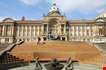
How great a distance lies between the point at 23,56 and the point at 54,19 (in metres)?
62.9

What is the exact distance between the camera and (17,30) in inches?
4397

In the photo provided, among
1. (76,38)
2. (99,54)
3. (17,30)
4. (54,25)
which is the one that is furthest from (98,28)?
(99,54)

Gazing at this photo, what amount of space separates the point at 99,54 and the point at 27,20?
69.4 meters

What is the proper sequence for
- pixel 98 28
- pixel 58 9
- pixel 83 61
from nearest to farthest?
pixel 83 61 → pixel 98 28 → pixel 58 9

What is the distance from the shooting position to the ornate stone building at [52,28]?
107919 millimetres

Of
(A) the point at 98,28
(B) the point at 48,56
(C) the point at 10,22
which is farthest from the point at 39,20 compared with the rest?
(B) the point at 48,56

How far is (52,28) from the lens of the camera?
10881cm

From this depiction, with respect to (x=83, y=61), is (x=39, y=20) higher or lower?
higher

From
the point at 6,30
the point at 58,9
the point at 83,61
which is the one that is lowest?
the point at 83,61

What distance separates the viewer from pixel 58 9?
398 feet

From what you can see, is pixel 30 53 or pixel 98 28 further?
pixel 98 28

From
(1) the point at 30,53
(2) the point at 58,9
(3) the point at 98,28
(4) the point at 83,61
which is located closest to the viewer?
(4) the point at 83,61

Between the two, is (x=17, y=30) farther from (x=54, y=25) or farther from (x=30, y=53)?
(x=30, y=53)

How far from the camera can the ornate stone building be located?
108 m
